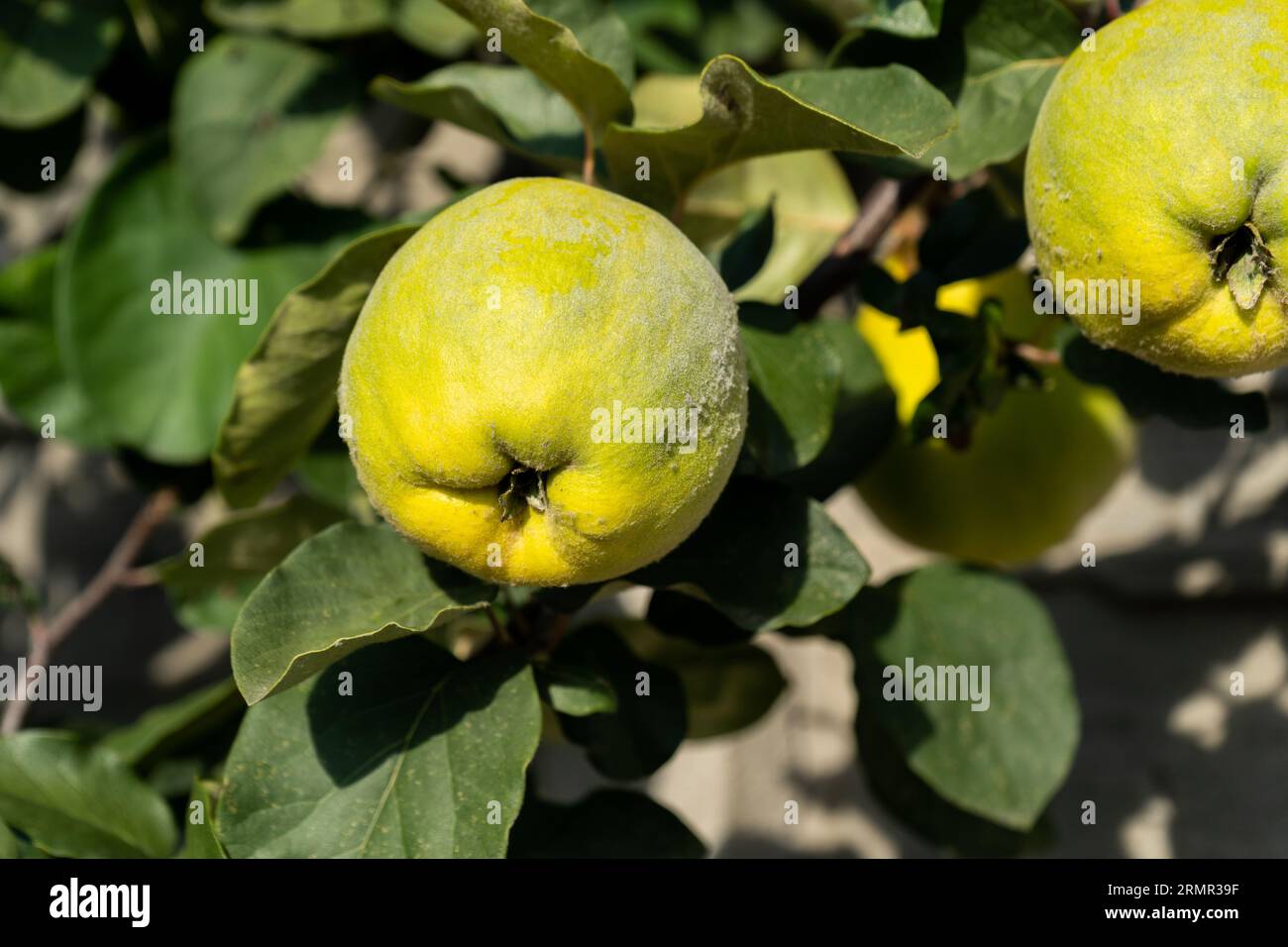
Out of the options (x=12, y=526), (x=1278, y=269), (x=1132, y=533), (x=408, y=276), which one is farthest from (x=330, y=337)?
(x=12, y=526)

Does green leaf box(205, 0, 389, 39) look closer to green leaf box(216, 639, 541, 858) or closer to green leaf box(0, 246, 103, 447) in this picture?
green leaf box(0, 246, 103, 447)

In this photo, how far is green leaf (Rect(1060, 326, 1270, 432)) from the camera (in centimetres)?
75

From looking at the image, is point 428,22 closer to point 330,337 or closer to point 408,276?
point 330,337

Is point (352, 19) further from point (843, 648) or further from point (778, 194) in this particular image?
point (843, 648)

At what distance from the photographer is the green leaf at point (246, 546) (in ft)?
3.24

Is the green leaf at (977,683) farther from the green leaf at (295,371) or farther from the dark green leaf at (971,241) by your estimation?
the green leaf at (295,371)

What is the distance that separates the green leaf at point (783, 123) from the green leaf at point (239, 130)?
1.59 ft

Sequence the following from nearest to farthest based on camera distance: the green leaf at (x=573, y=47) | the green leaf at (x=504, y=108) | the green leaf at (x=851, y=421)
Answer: the green leaf at (x=573, y=47) → the green leaf at (x=504, y=108) → the green leaf at (x=851, y=421)

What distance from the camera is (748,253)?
782mm

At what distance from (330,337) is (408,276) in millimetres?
157

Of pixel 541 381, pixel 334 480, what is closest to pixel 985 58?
pixel 541 381

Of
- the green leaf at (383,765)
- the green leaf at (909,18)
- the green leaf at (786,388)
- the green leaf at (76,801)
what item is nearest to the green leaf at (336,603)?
the green leaf at (383,765)

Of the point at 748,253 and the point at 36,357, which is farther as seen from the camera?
the point at 36,357

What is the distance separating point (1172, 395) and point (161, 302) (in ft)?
2.76
